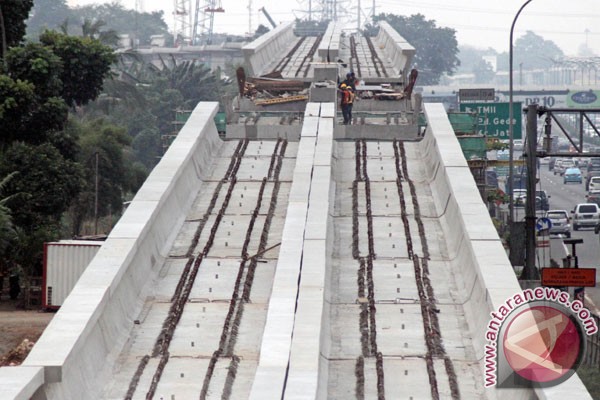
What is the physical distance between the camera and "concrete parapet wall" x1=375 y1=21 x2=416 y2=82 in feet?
204

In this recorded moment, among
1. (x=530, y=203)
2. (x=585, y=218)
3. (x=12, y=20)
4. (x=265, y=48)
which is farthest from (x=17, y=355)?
(x=585, y=218)

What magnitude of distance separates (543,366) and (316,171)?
1204cm

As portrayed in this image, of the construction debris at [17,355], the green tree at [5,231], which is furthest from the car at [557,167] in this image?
the construction debris at [17,355]

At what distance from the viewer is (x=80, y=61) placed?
151ft

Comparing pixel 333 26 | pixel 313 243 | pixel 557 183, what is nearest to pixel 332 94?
pixel 313 243

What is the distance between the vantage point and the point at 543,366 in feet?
65.8

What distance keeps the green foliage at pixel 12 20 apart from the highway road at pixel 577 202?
65.5 ft

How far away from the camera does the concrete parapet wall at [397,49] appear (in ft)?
204

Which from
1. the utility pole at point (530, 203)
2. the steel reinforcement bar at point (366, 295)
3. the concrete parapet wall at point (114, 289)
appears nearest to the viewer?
the concrete parapet wall at point (114, 289)

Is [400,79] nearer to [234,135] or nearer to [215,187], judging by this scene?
[234,135]

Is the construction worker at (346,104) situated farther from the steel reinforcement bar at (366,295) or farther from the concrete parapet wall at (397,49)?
the concrete parapet wall at (397,49)

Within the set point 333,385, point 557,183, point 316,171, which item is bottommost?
point 557,183

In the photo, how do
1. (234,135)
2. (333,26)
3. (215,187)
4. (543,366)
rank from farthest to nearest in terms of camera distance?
(333,26) < (234,135) < (215,187) < (543,366)

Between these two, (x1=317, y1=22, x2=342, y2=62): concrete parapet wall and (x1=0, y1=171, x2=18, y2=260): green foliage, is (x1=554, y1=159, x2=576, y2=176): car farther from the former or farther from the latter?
(x1=0, y1=171, x2=18, y2=260): green foliage
